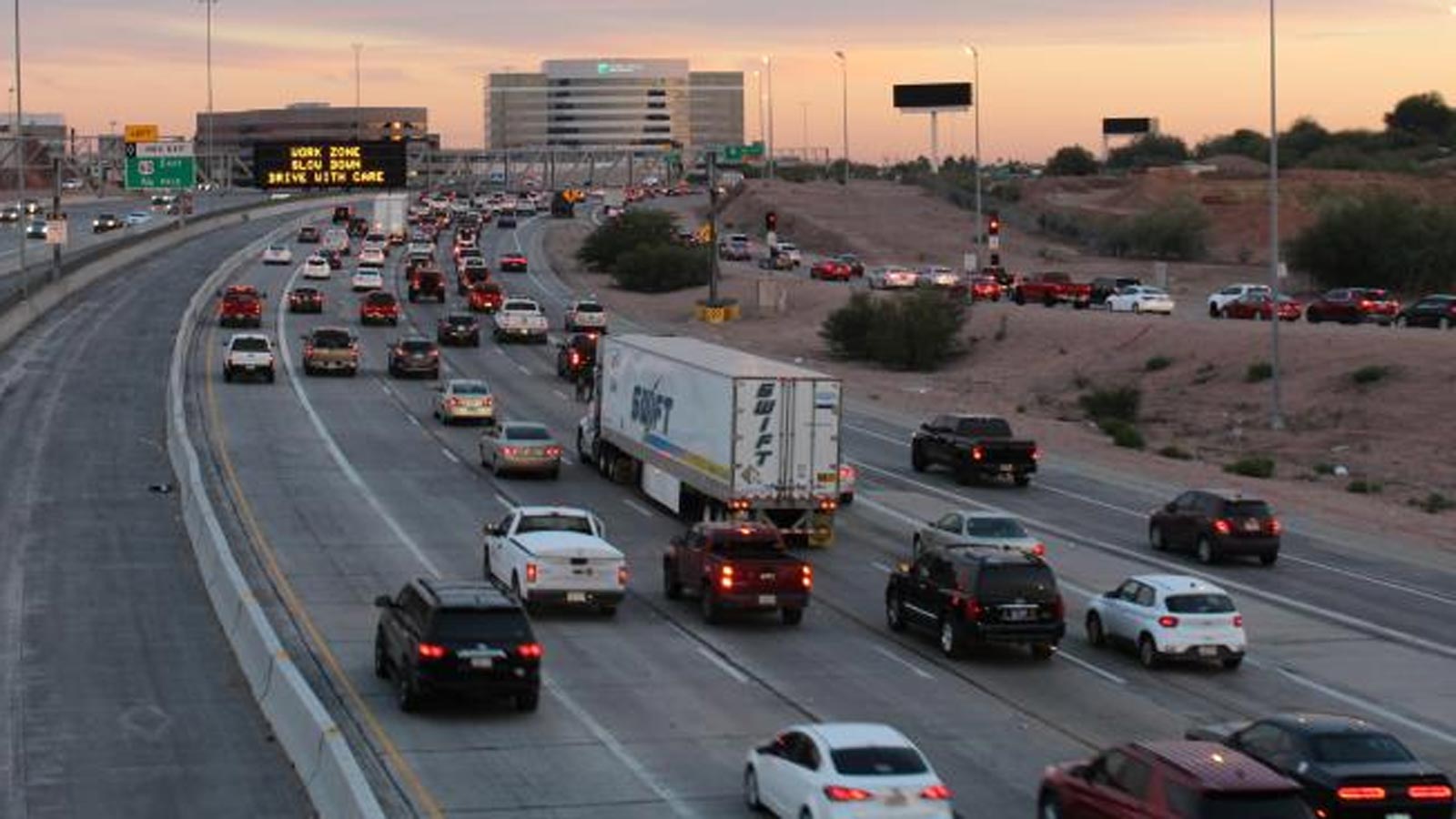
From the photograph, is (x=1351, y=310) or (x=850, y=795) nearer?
(x=850, y=795)

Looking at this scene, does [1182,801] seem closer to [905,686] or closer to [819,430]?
[905,686]

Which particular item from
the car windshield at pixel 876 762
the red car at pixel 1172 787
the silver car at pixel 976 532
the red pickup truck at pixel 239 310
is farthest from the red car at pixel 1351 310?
the car windshield at pixel 876 762

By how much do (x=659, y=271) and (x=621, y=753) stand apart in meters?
98.5

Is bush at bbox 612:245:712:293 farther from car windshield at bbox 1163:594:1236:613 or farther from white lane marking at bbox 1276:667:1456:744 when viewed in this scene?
white lane marking at bbox 1276:667:1456:744

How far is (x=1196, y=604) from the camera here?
2970 cm

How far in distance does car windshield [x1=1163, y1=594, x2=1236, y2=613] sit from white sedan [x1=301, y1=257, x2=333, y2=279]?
283 feet

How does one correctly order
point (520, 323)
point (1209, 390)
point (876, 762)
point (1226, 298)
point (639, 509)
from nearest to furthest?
point (876, 762) < point (639, 509) < point (1209, 390) < point (520, 323) < point (1226, 298)

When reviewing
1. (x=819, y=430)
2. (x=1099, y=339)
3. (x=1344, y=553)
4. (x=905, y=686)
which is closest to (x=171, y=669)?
(x=905, y=686)

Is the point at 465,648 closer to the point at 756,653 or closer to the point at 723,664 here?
the point at 723,664

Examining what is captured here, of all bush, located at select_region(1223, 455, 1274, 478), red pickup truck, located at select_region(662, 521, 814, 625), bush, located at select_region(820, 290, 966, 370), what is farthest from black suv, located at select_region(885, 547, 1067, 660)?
bush, located at select_region(820, 290, 966, 370)

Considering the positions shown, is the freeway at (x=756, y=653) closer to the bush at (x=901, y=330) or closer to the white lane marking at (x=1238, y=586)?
the white lane marking at (x=1238, y=586)

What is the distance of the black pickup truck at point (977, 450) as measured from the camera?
164 feet

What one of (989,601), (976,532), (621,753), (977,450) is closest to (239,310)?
(977,450)

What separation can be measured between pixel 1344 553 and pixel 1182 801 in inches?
1048
